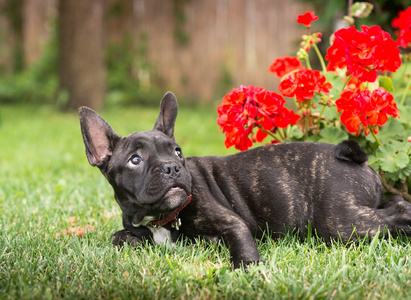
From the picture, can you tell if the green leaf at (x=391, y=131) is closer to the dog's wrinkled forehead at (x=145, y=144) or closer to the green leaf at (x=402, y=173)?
the green leaf at (x=402, y=173)

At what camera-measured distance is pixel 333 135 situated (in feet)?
11.8

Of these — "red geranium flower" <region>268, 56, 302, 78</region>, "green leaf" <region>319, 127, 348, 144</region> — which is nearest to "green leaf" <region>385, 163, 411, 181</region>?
"green leaf" <region>319, 127, 348, 144</region>

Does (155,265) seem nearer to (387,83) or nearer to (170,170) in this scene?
(170,170)

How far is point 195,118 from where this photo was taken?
10.5 m

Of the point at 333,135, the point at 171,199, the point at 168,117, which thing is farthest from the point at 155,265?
the point at 333,135

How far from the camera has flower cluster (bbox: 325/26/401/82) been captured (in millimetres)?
3266

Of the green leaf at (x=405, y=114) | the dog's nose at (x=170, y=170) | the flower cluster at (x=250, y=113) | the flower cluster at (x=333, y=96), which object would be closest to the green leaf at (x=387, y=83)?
the flower cluster at (x=333, y=96)

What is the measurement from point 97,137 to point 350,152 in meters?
1.56

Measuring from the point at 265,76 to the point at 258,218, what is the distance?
955 centimetres

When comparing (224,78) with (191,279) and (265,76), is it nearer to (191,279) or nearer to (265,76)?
(265,76)

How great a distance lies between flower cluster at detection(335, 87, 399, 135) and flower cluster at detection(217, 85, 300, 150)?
0.45m

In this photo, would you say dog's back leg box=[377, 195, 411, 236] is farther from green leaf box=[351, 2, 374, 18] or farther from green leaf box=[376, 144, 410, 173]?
green leaf box=[351, 2, 374, 18]

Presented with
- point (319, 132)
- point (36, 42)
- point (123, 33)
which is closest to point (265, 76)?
point (123, 33)

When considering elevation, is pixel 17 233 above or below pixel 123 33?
below
